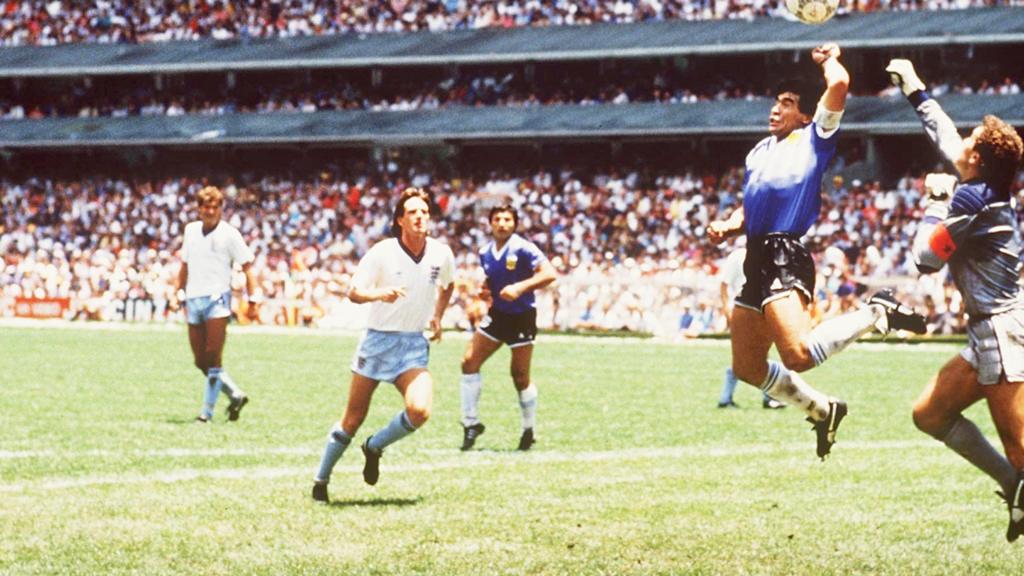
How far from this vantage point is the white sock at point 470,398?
14898 mm

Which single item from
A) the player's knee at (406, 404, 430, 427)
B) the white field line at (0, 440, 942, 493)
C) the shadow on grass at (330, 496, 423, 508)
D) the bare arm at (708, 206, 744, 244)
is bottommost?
the white field line at (0, 440, 942, 493)

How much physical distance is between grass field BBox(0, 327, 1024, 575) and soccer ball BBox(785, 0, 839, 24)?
10.3 ft

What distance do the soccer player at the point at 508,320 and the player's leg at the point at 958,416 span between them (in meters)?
6.28

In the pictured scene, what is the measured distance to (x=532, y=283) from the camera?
14492 mm

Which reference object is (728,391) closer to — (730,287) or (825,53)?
(730,287)

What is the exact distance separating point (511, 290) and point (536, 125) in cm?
3768

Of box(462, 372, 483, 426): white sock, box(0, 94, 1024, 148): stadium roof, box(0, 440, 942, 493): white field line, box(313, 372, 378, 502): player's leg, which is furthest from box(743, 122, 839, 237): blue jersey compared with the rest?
box(0, 94, 1024, 148): stadium roof

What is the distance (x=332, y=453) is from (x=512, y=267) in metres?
4.12

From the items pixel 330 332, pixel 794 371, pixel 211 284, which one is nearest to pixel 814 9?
pixel 794 371

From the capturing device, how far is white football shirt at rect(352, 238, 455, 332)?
1141cm

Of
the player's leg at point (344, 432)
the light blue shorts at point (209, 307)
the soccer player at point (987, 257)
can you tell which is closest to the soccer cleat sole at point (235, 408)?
the light blue shorts at point (209, 307)

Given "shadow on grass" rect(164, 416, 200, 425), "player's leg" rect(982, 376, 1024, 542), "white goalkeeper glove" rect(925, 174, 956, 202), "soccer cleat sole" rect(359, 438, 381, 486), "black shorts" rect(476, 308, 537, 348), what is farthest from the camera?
"shadow on grass" rect(164, 416, 200, 425)

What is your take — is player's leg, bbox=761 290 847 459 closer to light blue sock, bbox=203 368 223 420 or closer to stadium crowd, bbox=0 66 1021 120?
light blue sock, bbox=203 368 223 420

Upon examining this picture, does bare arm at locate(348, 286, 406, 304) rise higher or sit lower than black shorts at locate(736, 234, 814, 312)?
lower
